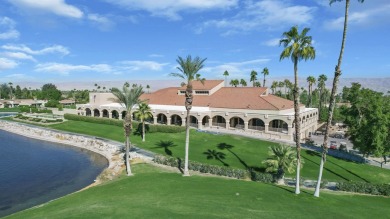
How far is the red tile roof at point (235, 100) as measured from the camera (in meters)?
60.4

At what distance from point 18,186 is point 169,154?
19466mm

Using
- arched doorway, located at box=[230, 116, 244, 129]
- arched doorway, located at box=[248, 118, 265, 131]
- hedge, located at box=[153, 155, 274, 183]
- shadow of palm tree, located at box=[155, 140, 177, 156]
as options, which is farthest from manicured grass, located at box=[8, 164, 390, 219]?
arched doorway, located at box=[230, 116, 244, 129]

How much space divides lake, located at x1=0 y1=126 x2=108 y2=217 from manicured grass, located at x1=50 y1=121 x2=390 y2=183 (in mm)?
8881

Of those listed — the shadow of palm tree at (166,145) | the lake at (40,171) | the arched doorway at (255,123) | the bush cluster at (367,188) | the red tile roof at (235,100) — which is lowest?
the lake at (40,171)

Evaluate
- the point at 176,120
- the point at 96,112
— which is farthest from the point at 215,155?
the point at 96,112

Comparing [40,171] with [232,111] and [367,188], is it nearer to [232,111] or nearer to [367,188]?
[232,111]

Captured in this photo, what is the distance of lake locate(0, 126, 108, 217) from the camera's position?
32000 mm

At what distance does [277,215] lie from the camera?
19.0 meters

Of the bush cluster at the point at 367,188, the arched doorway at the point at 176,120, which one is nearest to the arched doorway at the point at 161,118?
the arched doorway at the point at 176,120

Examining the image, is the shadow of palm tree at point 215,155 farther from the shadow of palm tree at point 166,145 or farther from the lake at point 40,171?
the lake at point 40,171

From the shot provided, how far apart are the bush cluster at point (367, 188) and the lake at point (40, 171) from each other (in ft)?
94.5

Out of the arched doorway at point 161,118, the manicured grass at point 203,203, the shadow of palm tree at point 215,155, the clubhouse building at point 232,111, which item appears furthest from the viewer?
the arched doorway at point 161,118

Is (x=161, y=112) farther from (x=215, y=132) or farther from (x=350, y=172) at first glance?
(x=350, y=172)

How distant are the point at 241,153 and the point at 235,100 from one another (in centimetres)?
2252
